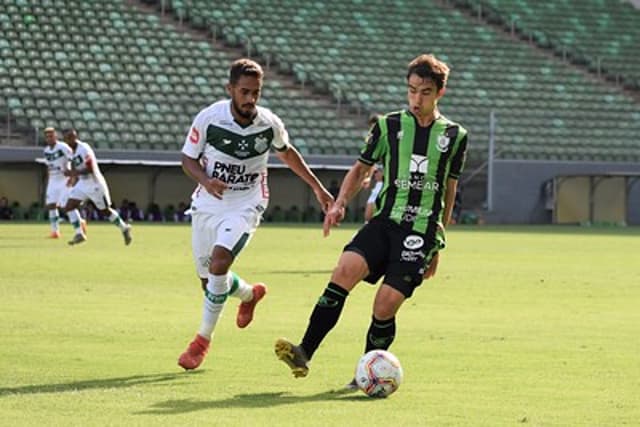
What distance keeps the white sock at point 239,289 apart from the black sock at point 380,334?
6.08 feet

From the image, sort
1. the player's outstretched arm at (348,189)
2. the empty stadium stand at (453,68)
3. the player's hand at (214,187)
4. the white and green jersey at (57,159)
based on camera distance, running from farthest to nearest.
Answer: the empty stadium stand at (453,68), the white and green jersey at (57,159), the player's hand at (214,187), the player's outstretched arm at (348,189)

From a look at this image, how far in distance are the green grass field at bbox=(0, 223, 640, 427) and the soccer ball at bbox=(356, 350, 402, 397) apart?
4.1 inches

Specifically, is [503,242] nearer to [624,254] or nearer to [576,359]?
[624,254]

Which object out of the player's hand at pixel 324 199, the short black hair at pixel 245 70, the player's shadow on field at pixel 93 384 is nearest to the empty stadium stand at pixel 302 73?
the player's hand at pixel 324 199

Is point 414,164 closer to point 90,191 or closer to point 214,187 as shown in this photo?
point 214,187

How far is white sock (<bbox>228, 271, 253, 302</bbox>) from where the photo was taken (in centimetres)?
1093

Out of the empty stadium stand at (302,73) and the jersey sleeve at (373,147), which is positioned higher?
the jersey sleeve at (373,147)

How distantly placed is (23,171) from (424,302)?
88.0 feet

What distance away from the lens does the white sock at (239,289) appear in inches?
430

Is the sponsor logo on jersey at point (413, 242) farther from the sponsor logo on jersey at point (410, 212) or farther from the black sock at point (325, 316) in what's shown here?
the black sock at point (325, 316)

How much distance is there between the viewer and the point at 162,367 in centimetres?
1013

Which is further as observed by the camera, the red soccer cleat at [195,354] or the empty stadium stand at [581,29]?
the empty stadium stand at [581,29]

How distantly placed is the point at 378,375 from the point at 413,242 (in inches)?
33.8

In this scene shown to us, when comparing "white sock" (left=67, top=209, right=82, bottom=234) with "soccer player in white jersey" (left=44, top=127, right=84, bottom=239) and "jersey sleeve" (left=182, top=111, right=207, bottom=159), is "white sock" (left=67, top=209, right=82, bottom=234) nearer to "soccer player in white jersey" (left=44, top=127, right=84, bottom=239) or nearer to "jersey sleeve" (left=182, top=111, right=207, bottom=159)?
"soccer player in white jersey" (left=44, top=127, right=84, bottom=239)
